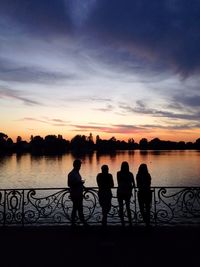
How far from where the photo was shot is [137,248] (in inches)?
352

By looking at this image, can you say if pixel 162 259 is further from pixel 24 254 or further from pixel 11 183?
pixel 11 183

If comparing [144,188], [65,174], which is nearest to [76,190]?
[144,188]

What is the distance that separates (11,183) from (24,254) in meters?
47.8

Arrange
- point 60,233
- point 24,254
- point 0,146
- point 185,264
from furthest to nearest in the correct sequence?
point 0,146 → point 60,233 → point 24,254 → point 185,264

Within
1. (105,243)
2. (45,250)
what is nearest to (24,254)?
(45,250)

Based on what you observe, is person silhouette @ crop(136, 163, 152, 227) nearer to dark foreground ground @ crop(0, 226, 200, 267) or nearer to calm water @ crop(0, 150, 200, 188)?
dark foreground ground @ crop(0, 226, 200, 267)

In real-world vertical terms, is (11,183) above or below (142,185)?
below

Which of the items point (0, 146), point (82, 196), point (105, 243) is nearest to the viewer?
point (105, 243)

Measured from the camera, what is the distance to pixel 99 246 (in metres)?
9.19

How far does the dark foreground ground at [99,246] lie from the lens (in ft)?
26.0

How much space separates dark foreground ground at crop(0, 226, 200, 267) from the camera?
794 centimetres

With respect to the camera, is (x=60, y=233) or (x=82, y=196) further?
(x=82, y=196)

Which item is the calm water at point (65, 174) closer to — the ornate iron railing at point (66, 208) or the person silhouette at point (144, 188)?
the ornate iron railing at point (66, 208)

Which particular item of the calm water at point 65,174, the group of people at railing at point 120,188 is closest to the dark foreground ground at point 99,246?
the group of people at railing at point 120,188
